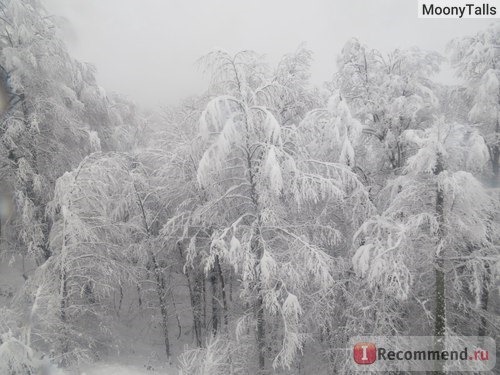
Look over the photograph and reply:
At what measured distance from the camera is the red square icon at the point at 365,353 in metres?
10.6

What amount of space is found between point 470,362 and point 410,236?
3.71 metres

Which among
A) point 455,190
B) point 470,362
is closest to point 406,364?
point 470,362

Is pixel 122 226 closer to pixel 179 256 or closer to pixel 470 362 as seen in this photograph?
pixel 179 256

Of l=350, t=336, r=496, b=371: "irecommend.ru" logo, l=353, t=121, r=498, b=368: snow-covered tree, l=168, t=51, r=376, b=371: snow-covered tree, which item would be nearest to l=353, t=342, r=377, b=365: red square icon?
l=350, t=336, r=496, b=371: "irecommend.ru" logo

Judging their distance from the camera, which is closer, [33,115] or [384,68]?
[33,115]

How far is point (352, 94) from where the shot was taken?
14.7 meters

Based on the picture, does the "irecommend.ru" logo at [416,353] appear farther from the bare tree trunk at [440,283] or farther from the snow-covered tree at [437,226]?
the snow-covered tree at [437,226]

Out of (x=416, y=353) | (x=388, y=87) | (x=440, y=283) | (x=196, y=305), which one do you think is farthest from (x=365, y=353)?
(x=388, y=87)

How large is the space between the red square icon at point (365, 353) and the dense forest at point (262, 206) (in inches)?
14.2

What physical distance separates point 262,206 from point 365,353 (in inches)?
214

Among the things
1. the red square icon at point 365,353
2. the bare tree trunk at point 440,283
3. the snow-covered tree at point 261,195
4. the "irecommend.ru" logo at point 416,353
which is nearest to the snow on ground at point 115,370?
the snow-covered tree at point 261,195

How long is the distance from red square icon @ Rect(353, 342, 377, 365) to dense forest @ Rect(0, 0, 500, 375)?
360 mm

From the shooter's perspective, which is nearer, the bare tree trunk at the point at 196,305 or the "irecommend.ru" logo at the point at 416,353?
the "irecommend.ru" logo at the point at 416,353

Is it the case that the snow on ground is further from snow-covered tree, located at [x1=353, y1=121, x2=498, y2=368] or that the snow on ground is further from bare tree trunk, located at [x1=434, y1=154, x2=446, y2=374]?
bare tree trunk, located at [x1=434, y1=154, x2=446, y2=374]
